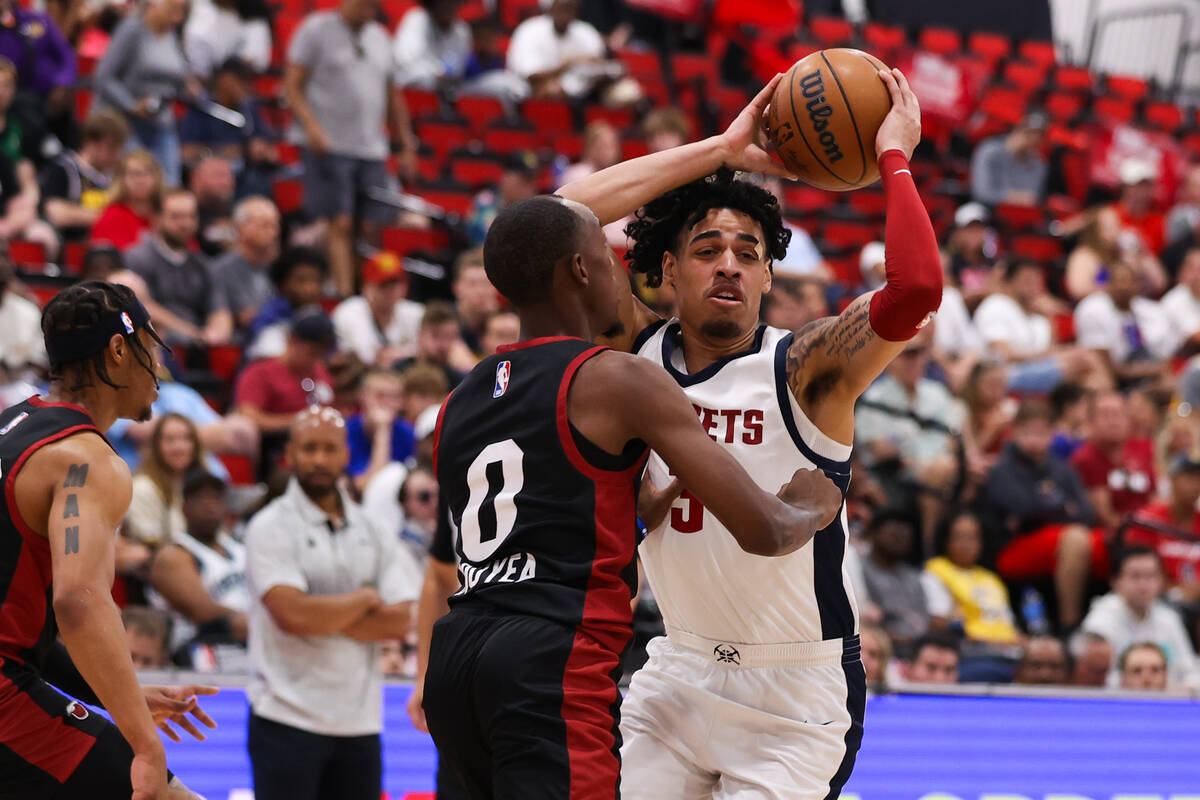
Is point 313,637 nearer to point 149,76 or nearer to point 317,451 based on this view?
point 317,451

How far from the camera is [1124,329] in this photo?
518 inches

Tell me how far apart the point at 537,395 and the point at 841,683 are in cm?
124

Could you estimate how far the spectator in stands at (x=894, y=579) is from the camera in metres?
8.54

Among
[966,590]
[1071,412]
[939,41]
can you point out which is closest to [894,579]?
[966,590]

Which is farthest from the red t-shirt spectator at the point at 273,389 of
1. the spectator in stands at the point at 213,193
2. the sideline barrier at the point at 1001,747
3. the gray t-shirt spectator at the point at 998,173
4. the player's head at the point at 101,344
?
the gray t-shirt spectator at the point at 998,173

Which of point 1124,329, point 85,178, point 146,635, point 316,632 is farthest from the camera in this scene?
point 1124,329

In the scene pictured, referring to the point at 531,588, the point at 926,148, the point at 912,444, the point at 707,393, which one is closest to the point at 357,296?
the point at 912,444

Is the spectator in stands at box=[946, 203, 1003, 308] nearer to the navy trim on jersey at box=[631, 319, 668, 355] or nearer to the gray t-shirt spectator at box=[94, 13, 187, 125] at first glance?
the gray t-shirt spectator at box=[94, 13, 187, 125]

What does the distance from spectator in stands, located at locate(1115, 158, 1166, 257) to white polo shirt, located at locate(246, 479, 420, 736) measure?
461 inches

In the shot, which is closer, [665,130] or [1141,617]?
[1141,617]

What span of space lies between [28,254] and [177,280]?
3.10ft

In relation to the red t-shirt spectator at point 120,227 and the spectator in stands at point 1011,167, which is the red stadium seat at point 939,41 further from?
the red t-shirt spectator at point 120,227

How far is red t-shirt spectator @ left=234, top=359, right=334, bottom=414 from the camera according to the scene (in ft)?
28.5

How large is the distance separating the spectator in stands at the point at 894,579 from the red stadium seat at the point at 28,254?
5.27m
